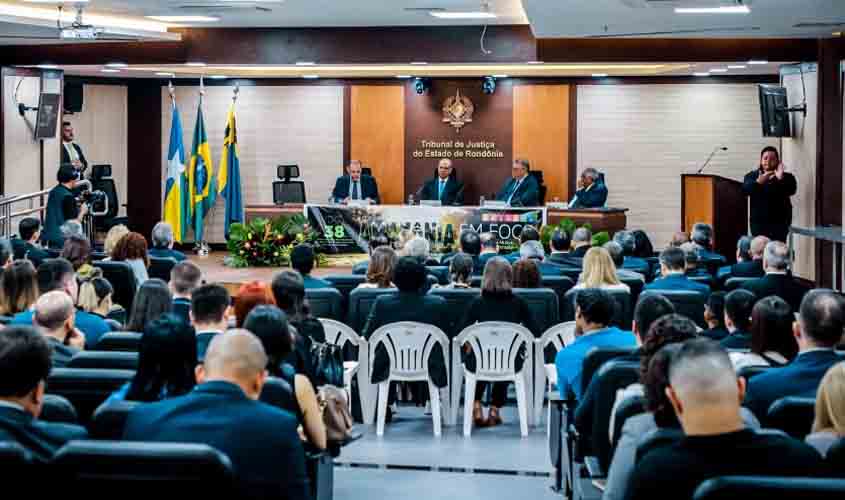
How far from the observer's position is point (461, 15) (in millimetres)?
12781

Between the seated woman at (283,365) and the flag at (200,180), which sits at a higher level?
the flag at (200,180)

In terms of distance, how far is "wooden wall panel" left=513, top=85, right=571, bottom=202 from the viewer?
18.9m

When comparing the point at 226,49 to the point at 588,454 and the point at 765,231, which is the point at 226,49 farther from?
the point at 588,454

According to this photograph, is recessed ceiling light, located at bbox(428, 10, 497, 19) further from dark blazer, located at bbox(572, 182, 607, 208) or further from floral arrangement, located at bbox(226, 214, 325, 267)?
dark blazer, located at bbox(572, 182, 607, 208)

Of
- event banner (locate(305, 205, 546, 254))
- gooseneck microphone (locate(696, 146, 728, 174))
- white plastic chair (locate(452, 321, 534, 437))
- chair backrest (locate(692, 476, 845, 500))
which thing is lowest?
white plastic chair (locate(452, 321, 534, 437))

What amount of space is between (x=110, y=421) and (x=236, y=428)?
2.10 feet

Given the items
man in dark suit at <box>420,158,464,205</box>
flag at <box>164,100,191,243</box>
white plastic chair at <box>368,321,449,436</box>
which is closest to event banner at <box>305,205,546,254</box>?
man in dark suit at <box>420,158,464,205</box>

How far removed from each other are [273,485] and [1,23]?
10.2 metres

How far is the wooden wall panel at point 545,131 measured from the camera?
18938 millimetres

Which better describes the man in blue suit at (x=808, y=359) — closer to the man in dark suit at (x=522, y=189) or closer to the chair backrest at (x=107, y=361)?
the chair backrest at (x=107, y=361)

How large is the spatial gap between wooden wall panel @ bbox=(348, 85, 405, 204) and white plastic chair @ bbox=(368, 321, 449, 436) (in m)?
11.4

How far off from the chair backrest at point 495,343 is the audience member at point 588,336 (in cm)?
181

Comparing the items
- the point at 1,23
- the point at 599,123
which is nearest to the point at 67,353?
the point at 1,23

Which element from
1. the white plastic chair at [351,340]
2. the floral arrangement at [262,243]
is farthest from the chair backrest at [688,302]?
the floral arrangement at [262,243]
